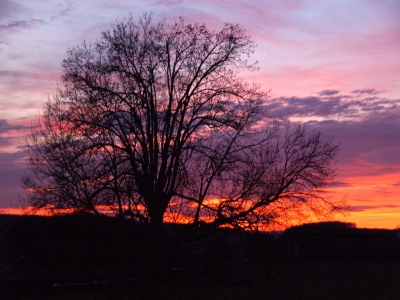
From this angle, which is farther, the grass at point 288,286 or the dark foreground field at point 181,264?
the grass at point 288,286

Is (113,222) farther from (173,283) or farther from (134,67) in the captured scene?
(173,283)

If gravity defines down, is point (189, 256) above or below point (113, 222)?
below

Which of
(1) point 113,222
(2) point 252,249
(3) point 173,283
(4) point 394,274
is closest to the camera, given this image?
(1) point 113,222

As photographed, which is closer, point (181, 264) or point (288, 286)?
point (181, 264)

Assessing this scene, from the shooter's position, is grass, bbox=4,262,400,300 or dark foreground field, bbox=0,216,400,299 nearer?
dark foreground field, bbox=0,216,400,299

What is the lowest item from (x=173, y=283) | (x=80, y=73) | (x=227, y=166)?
(x=173, y=283)

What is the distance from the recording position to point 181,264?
72.3 feet

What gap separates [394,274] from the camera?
46.0 meters

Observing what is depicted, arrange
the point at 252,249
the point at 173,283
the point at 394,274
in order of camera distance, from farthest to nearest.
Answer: the point at 394,274
the point at 173,283
the point at 252,249

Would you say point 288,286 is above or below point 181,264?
below

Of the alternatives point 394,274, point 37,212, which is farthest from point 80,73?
point 394,274

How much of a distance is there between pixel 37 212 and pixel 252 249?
9203 millimetres

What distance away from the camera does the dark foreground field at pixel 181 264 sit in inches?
819

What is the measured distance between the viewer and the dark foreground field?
2081 cm
